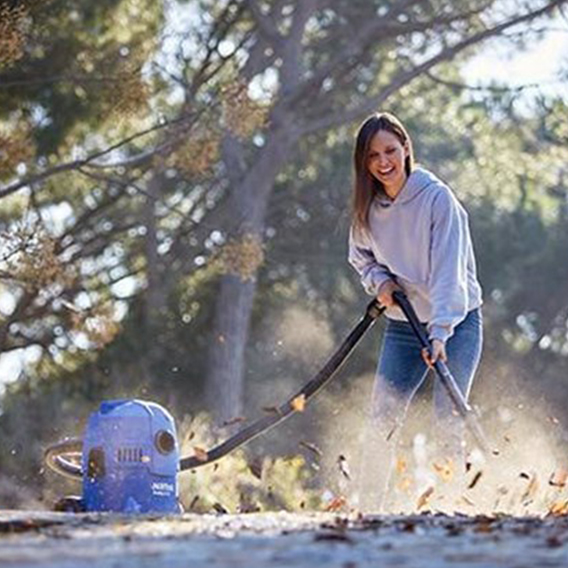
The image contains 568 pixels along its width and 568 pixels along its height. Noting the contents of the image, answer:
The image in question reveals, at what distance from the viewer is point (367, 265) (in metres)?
7.71

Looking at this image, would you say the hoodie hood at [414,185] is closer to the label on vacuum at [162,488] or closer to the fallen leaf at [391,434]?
the fallen leaf at [391,434]

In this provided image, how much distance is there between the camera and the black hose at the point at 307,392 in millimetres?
7777

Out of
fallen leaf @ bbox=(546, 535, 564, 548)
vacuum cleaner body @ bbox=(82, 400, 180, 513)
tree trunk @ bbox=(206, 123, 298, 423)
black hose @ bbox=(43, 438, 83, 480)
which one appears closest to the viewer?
fallen leaf @ bbox=(546, 535, 564, 548)

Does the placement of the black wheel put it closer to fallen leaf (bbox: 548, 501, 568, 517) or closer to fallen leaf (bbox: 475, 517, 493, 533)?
fallen leaf (bbox: 548, 501, 568, 517)

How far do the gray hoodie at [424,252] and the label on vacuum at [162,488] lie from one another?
1.03m

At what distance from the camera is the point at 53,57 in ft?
49.7

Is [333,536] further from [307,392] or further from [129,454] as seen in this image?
[307,392]

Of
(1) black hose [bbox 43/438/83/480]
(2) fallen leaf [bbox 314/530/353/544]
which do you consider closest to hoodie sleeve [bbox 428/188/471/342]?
(1) black hose [bbox 43/438/83/480]

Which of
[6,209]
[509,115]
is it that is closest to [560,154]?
[509,115]

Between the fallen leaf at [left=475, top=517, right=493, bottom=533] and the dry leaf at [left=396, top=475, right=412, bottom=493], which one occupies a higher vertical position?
the fallen leaf at [left=475, top=517, right=493, bottom=533]

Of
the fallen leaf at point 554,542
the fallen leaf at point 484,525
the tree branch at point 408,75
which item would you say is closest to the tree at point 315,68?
the tree branch at point 408,75

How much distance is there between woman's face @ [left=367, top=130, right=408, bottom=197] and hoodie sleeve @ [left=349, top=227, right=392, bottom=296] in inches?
11.2

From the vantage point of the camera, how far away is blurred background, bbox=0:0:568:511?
46.9 ft

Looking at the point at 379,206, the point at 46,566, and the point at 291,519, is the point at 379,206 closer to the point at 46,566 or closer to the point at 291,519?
the point at 291,519
